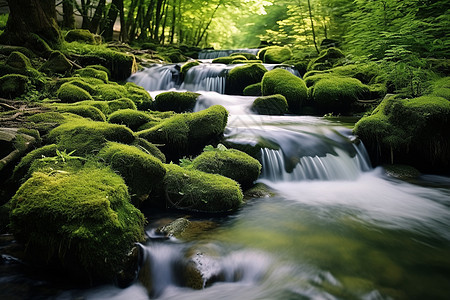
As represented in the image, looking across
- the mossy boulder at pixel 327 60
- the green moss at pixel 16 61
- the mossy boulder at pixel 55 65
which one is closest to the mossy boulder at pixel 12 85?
the green moss at pixel 16 61

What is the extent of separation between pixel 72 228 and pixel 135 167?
4.06 ft

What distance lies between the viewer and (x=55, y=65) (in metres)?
8.50

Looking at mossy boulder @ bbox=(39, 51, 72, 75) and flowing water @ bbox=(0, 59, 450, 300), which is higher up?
mossy boulder @ bbox=(39, 51, 72, 75)

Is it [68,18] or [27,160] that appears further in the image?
[68,18]

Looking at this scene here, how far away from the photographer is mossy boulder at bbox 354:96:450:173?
579cm

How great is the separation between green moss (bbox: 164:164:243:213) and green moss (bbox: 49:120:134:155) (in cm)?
88

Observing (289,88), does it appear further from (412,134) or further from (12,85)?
(12,85)

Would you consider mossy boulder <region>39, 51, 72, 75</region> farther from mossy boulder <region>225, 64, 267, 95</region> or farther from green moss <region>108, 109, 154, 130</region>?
mossy boulder <region>225, 64, 267, 95</region>

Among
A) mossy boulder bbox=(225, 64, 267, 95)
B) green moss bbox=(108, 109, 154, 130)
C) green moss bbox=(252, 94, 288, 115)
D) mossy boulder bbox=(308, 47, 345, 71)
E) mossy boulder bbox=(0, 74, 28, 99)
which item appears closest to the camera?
green moss bbox=(108, 109, 154, 130)

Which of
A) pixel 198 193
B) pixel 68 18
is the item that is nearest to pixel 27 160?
pixel 198 193

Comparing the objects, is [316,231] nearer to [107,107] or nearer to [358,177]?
[358,177]

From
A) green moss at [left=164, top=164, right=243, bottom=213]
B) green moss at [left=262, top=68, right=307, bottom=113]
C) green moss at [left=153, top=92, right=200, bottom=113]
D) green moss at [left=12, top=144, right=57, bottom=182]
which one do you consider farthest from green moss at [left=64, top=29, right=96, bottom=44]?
green moss at [left=164, top=164, right=243, bottom=213]

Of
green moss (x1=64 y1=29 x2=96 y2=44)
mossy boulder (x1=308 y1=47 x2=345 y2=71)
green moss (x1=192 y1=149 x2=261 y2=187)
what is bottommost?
green moss (x1=192 y1=149 x2=261 y2=187)

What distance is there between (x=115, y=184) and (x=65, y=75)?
22.9 feet
